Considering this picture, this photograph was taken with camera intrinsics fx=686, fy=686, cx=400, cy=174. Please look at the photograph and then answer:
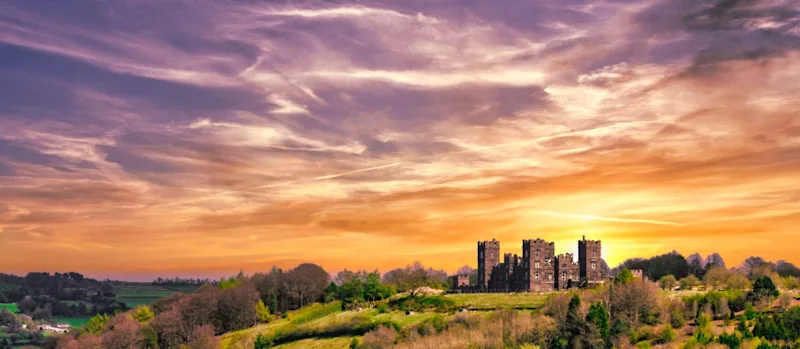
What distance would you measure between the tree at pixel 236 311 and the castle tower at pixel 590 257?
275 feet

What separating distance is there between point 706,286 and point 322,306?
8797cm

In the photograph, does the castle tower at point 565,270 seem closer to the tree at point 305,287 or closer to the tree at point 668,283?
the tree at point 668,283

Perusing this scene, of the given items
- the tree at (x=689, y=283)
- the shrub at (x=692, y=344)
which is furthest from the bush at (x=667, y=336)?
the tree at (x=689, y=283)

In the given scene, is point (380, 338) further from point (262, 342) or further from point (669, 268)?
point (669, 268)

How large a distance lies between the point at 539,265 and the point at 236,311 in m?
77.1

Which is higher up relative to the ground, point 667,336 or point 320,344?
point 667,336

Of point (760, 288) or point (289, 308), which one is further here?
point (289, 308)

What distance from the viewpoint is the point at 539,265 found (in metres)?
175

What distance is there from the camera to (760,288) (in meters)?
104

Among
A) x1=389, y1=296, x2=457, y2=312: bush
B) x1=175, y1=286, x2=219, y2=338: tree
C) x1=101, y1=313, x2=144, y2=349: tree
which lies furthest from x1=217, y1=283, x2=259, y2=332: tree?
x1=389, y1=296, x2=457, y2=312: bush

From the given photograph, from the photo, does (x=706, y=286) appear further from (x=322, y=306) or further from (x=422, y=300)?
(x=322, y=306)

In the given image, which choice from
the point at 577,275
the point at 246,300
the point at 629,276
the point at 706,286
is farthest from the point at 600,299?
the point at 246,300

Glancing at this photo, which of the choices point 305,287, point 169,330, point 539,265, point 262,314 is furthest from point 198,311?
point 539,265

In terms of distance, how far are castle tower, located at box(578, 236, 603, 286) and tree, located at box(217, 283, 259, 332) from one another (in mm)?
83852
